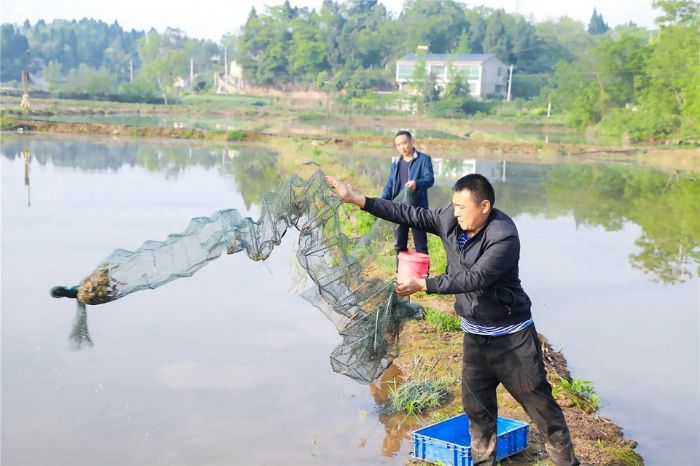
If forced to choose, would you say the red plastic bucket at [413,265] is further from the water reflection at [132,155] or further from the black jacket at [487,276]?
the water reflection at [132,155]

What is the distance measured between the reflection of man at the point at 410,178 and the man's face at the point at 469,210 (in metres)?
4.19

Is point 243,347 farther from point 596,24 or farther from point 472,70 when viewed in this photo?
point 596,24

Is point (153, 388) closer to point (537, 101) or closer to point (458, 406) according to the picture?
point (458, 406)

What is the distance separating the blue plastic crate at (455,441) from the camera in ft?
15.5

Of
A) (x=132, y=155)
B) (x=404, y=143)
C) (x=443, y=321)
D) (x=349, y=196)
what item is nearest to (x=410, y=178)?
(x=404, y=143)

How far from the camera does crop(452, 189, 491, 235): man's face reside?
4168 millimetres

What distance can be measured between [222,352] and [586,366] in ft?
10.9

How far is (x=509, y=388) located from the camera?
4363 mm

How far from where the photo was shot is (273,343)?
779cm

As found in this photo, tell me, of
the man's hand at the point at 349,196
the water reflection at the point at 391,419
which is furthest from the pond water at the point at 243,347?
the man's hand at the point at 349,196

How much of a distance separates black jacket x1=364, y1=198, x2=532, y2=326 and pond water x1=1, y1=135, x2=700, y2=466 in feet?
5.16

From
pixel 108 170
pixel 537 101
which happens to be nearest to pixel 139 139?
pixel 108 170

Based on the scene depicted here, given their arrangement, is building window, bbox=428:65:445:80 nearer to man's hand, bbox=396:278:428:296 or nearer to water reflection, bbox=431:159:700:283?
water reflection, bbox=431:159:700:283

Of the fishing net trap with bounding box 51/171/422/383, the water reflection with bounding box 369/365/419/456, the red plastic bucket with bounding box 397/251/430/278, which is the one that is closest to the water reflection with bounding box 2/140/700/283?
the water reflection with bounding box 369/365/419/456
